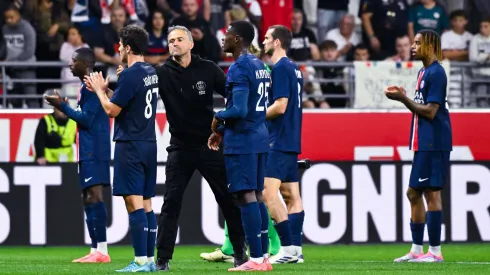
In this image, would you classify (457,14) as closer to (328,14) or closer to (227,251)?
(328,14)

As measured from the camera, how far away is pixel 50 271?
1131 cm

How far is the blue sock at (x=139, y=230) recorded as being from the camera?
34.8 feet

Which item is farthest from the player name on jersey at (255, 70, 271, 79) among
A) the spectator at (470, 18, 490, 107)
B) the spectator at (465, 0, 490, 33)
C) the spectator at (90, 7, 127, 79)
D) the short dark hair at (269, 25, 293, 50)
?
the spectator at (465, 0, 490, 33)

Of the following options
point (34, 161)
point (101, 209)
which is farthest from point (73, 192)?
point (101, 209)

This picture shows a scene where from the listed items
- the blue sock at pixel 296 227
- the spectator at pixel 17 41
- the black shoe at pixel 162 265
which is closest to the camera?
the black shoe at pixel 162 265

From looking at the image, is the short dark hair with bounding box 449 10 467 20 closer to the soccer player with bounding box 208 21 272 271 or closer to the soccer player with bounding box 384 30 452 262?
the soccer player with bounding box 384 30 452 262

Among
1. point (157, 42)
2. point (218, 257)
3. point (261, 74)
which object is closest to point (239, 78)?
point (261, 74)

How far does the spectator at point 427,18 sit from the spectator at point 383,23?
0.45 ft

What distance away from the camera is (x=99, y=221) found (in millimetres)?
12984

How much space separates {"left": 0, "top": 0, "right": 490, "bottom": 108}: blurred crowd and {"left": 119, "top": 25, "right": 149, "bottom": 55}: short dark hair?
7.35m

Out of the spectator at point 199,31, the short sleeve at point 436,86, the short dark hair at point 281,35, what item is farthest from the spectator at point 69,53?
the short sleeve at point 436,86

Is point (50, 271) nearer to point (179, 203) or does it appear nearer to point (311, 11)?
point (179, 203)

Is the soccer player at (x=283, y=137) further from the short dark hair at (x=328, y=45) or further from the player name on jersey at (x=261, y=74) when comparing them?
the short dark hair at (x=328, y=45)

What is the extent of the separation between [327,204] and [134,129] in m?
6.19
